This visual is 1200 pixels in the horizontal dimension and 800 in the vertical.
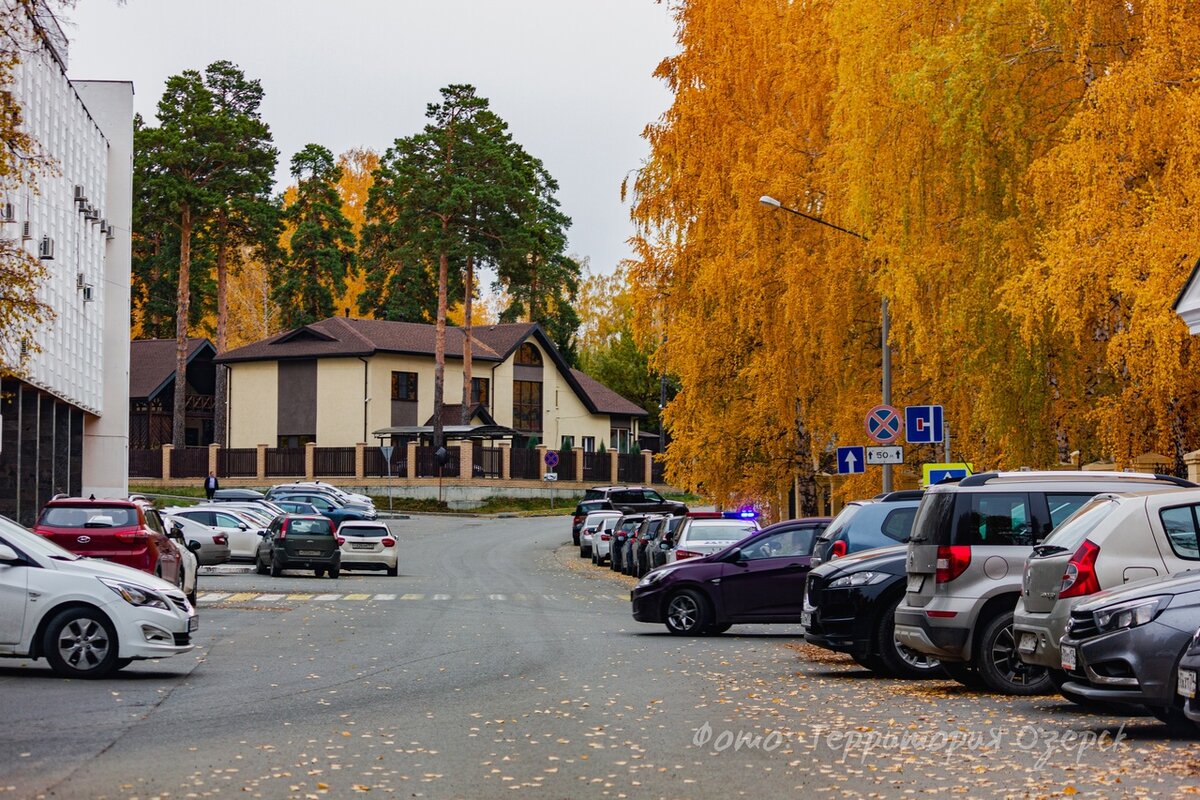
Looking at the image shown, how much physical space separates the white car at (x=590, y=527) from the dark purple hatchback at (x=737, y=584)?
26674 millimetres

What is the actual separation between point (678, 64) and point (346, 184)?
7341cm

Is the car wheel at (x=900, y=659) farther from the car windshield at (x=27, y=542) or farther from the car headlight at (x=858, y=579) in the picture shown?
the car windshield at (x=27, y=542)

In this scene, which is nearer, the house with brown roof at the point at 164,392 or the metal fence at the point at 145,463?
the metal fence at the point at 145,463

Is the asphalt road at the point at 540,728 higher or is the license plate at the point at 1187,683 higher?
the license plate at the point at 1187,683

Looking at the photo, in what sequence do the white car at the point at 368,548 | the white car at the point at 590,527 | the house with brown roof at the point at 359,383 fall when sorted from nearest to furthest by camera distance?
1. the white car at the point at 368,548
2. the white car at the point at 590,527
3. the house with brown roof at the point at 359,383

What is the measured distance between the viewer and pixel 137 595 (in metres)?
15.8

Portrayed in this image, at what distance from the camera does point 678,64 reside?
3741 centimetres

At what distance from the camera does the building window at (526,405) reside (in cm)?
9525

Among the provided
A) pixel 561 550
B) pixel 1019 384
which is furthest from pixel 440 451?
pixel 1019 384

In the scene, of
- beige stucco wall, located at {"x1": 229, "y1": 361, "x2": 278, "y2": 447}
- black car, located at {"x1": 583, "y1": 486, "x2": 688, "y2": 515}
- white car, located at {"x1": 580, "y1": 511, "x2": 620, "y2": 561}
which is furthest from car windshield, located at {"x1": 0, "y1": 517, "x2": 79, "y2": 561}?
beige stucco wall, located at {"x1": 229, "y1": 361, "x2": 278, "y2": 447}

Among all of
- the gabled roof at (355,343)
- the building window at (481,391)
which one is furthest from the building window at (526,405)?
the gabled roof at (355,343)

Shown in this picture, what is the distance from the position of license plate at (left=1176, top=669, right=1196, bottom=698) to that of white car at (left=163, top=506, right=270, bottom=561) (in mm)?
33820

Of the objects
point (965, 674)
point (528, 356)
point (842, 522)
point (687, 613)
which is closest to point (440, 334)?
point (528, 356)

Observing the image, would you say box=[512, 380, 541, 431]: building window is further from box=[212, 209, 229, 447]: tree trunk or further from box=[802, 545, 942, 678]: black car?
box=[802, 545, 942, 678]: black car
